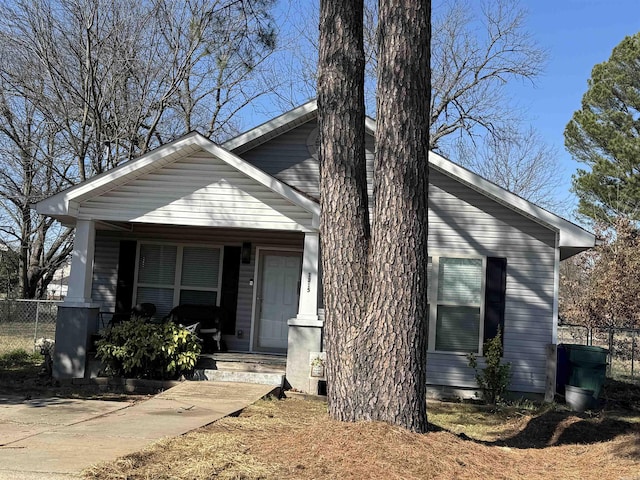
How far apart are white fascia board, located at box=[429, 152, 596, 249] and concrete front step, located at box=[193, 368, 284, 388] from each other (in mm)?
4611

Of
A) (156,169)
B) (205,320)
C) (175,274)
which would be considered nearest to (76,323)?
(205,320)

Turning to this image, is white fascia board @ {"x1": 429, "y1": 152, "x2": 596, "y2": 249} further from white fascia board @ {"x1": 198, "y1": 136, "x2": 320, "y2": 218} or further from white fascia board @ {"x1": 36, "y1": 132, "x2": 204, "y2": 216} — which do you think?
white fascia board @ {"x1": 36, "y1": 132, "x2": 204, "y2": 216}

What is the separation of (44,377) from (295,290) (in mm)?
4872

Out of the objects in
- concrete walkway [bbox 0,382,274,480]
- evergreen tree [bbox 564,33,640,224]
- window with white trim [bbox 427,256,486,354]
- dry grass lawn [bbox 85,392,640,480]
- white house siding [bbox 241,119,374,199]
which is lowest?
concrete walkway [bbox 0,382,274,480]

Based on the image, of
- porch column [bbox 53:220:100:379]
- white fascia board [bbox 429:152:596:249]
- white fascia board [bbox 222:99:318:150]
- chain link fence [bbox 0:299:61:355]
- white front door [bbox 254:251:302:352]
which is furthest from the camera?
chain link fence [bbox 0:299:61:355]

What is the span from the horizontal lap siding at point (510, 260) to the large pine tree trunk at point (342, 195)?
592 cm

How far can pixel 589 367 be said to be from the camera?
38.1 ft

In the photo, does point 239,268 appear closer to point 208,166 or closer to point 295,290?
point 295,290

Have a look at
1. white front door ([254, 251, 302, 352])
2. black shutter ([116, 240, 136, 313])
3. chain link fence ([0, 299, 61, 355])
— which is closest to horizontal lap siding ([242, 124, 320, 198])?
white front door ([254, 251, 302, 352])

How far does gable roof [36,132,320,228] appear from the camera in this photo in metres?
10.9

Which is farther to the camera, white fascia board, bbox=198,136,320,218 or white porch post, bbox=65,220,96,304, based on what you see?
white porch post, bbox=65,220,96,304

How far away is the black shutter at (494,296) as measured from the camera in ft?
39.0

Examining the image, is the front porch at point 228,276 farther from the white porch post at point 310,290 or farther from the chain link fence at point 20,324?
the chain link fence at point 20,324

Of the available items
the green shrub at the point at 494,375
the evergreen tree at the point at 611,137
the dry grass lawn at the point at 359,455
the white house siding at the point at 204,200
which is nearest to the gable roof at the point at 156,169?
the white house siding at the point at 204,200
